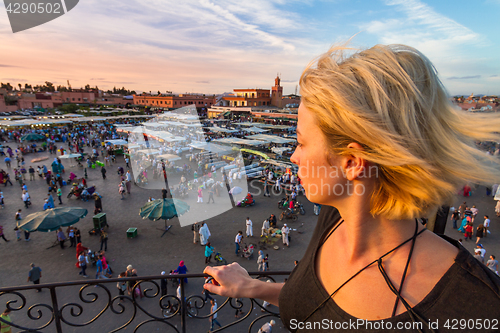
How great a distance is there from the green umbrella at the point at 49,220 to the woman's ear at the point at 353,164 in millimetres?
11873

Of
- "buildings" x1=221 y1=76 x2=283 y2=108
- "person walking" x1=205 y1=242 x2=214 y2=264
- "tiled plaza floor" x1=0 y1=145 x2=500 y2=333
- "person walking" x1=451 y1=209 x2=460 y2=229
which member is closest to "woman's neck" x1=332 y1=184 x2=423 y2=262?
"tiled plaza floor" x1=0 y1=145 x2=500 y2=333

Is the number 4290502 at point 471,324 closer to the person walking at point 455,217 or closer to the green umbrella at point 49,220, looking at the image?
the green umbrella at point 49,220

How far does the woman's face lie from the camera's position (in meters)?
0.89

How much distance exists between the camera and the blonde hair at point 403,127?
2.45 feet

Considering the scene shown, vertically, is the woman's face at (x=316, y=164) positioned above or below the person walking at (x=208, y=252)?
above

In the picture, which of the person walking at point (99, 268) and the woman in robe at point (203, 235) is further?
the woman in robe at point (203, 235)

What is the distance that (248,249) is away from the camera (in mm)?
9758

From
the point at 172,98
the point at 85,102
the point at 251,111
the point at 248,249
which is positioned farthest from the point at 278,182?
the point at 85,102

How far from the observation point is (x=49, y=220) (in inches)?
385

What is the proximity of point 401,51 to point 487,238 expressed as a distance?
47.0 ft

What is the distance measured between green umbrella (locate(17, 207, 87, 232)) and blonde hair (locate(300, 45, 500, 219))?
11926 mm

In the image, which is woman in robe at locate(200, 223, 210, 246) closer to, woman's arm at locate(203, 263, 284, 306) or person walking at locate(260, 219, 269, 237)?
person walking at locate(260, 219, 269, 237)

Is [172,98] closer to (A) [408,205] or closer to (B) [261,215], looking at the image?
(B) [261,215]

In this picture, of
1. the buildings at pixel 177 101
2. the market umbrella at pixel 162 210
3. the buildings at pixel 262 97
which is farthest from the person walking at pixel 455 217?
the buildings at pixel 177 101
